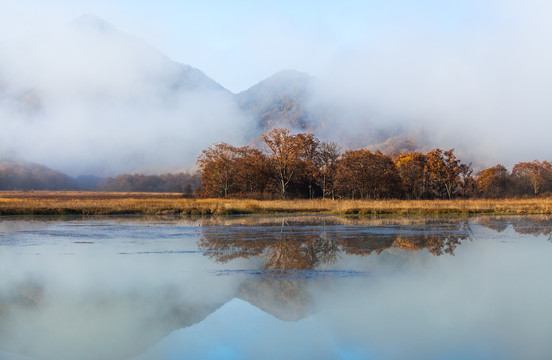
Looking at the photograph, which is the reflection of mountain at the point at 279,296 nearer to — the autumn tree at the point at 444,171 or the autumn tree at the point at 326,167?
the autumn tree at the point at 326,167

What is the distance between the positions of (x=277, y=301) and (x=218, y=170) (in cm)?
6119

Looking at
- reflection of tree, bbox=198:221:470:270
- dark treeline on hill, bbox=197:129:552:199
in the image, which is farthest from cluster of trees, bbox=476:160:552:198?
reflection of tree, bbox=198:221:470:270

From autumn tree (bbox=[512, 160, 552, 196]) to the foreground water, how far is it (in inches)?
3323

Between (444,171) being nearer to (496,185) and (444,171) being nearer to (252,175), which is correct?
(496,185)

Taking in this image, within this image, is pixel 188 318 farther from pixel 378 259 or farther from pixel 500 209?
pixel 500 209

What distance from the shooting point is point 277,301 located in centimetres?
918

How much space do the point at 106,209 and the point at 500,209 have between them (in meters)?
29.6

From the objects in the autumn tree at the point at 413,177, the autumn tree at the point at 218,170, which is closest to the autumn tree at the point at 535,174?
the autumn tree at the point at 413,177

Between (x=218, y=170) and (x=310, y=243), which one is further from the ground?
(x=218, y=170)

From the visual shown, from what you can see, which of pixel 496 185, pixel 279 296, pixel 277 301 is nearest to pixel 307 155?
pixel 496 185

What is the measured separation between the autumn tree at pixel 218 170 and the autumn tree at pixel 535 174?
51.7 meters

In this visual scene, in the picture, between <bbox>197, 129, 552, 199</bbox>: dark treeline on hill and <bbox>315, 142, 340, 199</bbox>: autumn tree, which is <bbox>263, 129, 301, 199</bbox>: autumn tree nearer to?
<bbox>197, 129, 552, 199</bbox>: dark treeline on hill

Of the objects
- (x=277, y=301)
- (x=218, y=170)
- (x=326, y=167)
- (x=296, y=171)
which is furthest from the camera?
(x=218, y=170)

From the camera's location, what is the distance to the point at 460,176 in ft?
285
